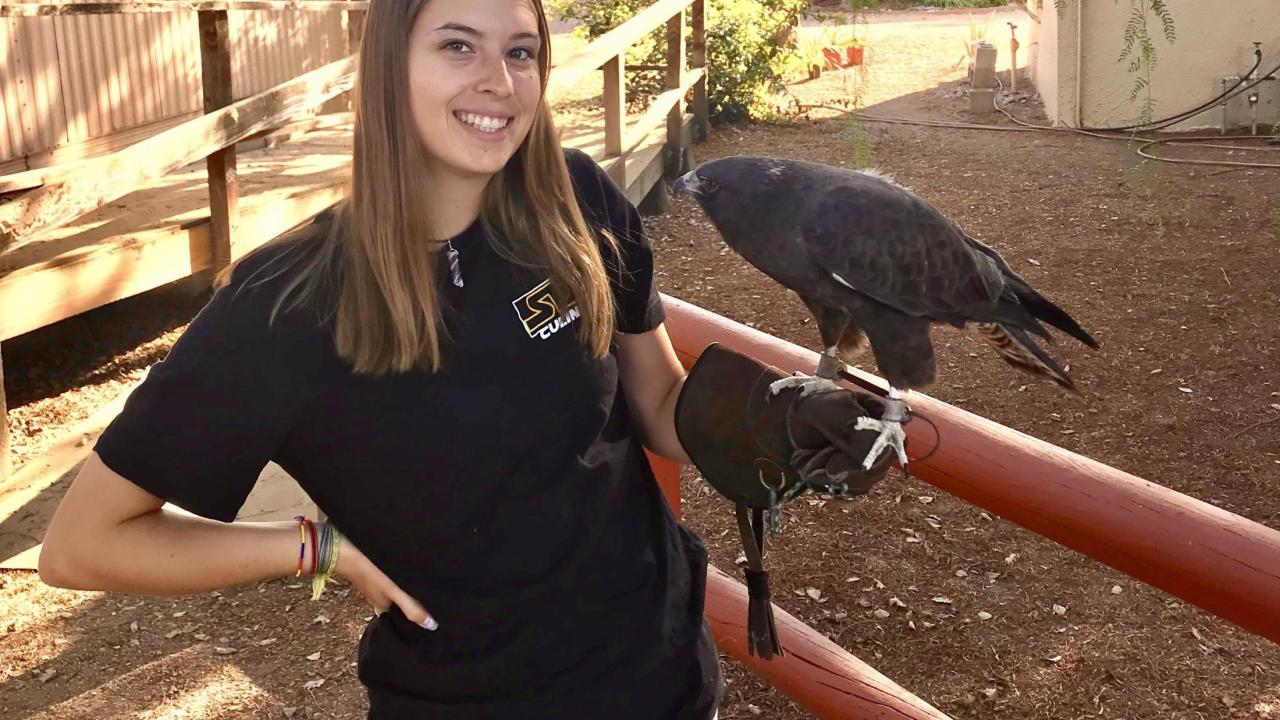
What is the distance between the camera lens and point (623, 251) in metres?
1.84

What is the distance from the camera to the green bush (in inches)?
445

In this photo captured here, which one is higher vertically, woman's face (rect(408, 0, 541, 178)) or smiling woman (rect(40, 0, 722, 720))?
woman's face (rect(408, 0, 541, 178))

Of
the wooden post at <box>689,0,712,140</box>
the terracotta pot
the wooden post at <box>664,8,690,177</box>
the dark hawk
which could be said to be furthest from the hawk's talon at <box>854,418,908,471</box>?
the terracotta pot

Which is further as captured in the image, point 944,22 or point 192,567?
point 944,22

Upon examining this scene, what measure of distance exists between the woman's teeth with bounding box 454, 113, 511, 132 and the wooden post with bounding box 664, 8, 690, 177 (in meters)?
7.83

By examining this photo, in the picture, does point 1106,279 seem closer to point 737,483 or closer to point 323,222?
point 737,483

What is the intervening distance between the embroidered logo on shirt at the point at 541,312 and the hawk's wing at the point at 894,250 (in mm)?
619

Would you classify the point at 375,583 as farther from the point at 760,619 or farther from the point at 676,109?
the point at 676,109

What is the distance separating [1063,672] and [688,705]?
7.75 feet

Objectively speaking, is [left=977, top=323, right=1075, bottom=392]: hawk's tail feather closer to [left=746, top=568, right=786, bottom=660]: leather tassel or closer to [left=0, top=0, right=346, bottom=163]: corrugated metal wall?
[left=746, top=568, right=786, bottom=660]: leather tassel

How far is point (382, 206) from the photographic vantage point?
1.55 metres

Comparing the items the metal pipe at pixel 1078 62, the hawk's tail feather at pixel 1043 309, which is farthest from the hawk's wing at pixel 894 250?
the metal pipe at pixel 1078 62

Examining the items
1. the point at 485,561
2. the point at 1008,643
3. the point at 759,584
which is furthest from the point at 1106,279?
the point at 485,561

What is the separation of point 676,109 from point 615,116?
2.01m
